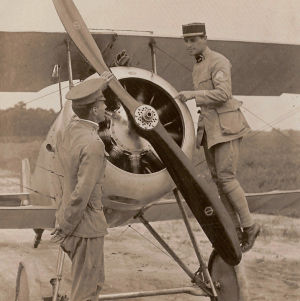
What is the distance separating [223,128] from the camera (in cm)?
371

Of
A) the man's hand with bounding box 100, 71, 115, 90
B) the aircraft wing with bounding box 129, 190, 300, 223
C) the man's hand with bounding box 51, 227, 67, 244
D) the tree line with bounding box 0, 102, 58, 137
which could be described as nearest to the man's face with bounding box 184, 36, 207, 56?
the man's hand with bounding box 100, 71, 115, 90

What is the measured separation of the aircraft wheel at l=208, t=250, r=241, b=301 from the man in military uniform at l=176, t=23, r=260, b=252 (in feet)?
0.99

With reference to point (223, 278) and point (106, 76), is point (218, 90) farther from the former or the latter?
point (223, 278)

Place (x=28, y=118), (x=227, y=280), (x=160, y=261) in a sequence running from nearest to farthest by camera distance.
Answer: (x=227, y=280) → (x=160, y=261) → (x=28, y=118)

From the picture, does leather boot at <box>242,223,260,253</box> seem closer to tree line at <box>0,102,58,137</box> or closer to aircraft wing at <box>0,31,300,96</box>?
aircraft wing at <box>0,31,300,96</box>

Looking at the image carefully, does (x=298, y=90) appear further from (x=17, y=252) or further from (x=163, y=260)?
(x=17, y=252)

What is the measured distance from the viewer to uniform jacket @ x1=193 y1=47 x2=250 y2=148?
11.9 feet

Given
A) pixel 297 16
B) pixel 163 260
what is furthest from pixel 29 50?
pixel 163 260

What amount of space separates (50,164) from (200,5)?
1973 mm

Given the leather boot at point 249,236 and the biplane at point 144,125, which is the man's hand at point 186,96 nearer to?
the biplane at point 144,125

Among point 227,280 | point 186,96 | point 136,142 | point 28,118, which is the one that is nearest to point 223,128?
point 186,96

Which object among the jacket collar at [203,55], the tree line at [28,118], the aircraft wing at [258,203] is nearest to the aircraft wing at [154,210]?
the aircraft wing at [258,203]

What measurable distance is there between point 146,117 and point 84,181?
64 cm

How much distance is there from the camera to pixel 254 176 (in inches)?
518
